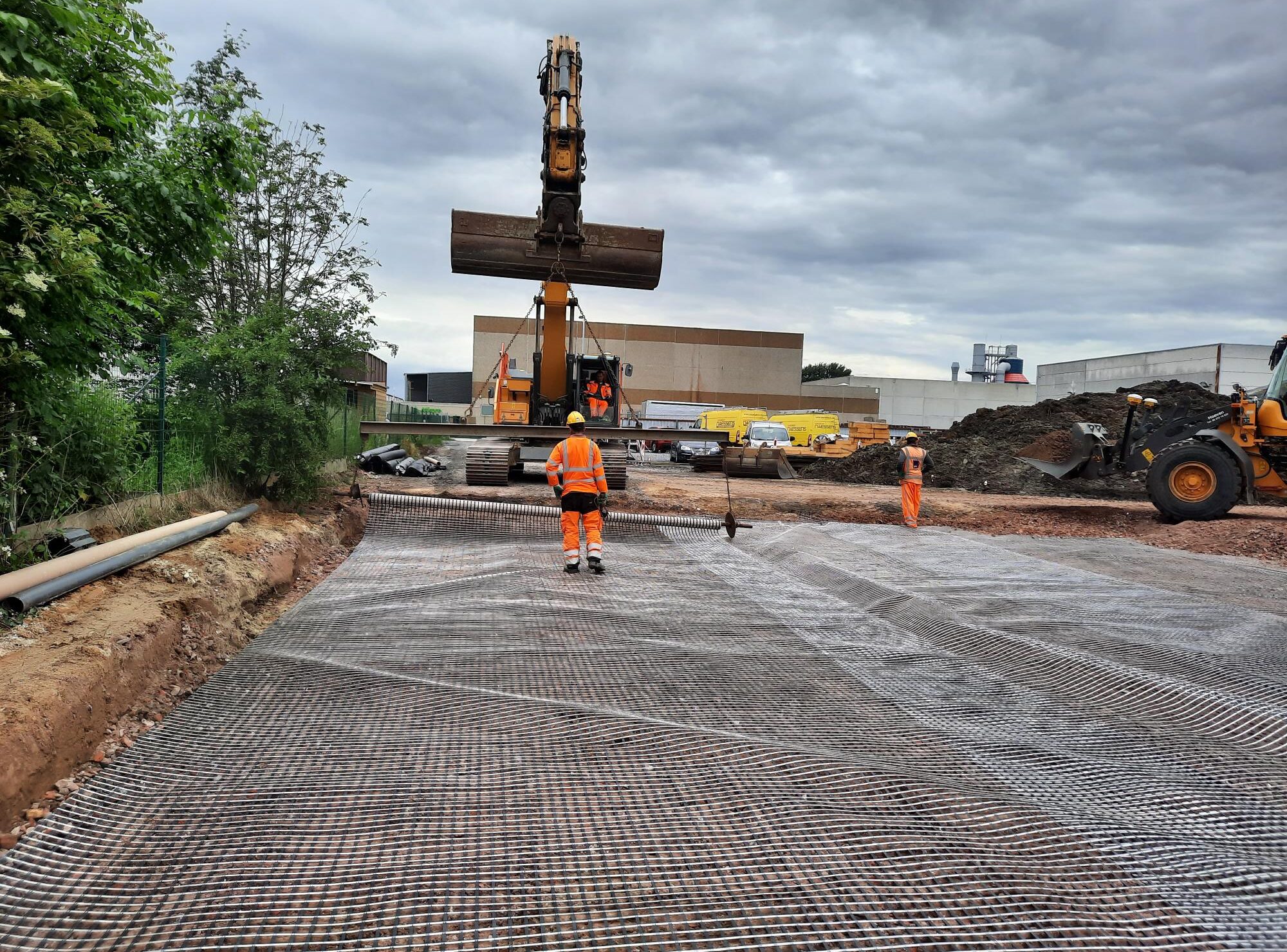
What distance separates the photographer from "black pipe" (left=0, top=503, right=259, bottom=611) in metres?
4.48

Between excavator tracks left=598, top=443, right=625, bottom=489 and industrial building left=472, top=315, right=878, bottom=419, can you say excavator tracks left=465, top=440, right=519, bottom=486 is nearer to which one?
excavator tracks left=598, top=443, right=625, bottom=489

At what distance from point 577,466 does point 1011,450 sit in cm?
1881

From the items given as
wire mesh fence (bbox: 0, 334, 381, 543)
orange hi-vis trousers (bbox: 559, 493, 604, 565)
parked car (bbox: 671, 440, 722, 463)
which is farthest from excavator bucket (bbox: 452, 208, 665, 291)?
parked car (bbox: 671, 440, 722, 463)

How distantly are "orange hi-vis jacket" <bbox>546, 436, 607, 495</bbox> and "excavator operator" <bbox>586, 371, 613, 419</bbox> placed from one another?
7641mm

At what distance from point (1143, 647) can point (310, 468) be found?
8.35 meters

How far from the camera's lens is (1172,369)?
132 feet

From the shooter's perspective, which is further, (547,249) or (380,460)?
(380,460)

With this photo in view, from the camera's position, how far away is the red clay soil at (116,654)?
3.35 m

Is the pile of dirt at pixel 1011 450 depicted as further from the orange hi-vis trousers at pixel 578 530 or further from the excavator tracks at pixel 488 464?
the orange hi-vis trousers at pixel 578 530

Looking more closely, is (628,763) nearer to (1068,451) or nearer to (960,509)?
(960,509)

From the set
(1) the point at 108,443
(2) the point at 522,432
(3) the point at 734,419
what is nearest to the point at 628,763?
(1) the point at 108,443

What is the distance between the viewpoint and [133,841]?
275 centimetres

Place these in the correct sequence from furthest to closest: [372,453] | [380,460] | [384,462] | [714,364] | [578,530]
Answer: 1. [714,364]
2. [384,462]
3. [380,460]
4. [372,453]
5. [578,530]

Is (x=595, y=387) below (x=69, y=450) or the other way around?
the other way around
